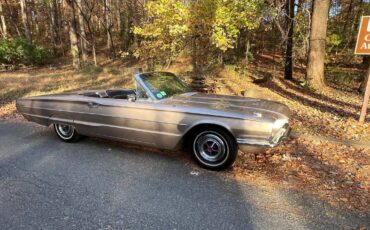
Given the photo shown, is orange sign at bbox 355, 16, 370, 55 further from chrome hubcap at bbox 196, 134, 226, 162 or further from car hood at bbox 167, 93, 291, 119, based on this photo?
chrome hubcap at bbox 196, 134, 226, 162

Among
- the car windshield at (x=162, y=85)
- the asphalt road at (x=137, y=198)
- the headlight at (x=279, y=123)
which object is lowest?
the asphalt road at (x=137, y=198)

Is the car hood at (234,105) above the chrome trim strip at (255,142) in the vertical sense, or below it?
above

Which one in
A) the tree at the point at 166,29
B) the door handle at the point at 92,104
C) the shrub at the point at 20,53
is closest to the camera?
the door handle at the point at 92,104

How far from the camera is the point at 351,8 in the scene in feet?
70.3

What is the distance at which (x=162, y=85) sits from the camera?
485 cm

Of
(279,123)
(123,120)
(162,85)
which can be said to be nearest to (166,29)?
(162,85)

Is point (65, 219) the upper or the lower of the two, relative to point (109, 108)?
lower

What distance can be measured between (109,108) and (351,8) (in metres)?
23.3

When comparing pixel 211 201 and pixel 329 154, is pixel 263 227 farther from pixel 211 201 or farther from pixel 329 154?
pixel 329 154

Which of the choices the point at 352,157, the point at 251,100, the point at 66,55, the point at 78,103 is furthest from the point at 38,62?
the point at 352,157

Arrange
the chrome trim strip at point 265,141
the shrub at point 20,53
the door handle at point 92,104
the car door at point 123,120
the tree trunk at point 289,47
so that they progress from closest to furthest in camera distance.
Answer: the chrome trim strip at point 265,141, the car door at point 123,120, the door handle at point 92,104, the tree trunk at point 289,47, the shrub at point 20,53

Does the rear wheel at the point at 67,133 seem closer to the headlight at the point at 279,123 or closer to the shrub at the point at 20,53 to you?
the headlight at the point at 279,123

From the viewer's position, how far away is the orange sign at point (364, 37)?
18.4ft

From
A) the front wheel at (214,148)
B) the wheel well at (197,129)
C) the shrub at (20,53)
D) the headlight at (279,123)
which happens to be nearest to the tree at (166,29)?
the wheel well at (197,129)
